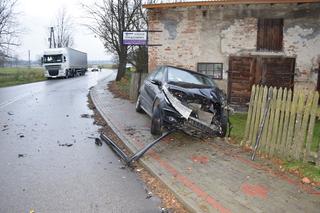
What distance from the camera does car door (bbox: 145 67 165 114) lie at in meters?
8.83

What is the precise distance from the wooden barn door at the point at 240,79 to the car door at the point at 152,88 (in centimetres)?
543

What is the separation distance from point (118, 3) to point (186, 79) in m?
20.2

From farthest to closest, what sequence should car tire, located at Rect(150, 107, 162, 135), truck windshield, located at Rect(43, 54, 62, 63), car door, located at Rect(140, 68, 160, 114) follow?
truck windshield, located at Rect(43, 54, 62, 63) → car door, located at Rect(140, 68, 160, 114) → car tire, located at Rect(150, 107, 162, 135)

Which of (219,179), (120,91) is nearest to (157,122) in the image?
(219,179)

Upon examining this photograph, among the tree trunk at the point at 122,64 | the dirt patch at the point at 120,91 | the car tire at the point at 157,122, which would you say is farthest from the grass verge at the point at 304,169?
the tree trunk at the point at 122,64

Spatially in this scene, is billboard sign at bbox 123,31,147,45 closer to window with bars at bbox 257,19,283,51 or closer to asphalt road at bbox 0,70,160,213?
window with bars at bbox 257,19,283,51

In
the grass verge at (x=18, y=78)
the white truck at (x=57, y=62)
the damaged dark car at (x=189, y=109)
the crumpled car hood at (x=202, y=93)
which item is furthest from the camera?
the white truck at (x=57, y=62)

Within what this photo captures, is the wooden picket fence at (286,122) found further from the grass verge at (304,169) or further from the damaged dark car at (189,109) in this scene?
the damaged dark car at (189,109)

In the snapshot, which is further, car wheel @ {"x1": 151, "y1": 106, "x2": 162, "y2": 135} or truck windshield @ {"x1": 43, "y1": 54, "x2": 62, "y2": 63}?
truck windshield @ {"x1": 43, "y1": 54, "x2": 62, "y2": 63}

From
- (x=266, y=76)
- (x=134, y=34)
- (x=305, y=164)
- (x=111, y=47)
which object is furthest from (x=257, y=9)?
(x=111, y=47)

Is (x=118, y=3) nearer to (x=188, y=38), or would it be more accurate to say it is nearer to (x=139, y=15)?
(x=139, y=15)

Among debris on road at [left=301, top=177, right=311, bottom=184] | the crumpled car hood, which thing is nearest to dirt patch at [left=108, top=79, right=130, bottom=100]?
the crumpled car hood

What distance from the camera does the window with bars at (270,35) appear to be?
13.6m

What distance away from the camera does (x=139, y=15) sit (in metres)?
27.3
